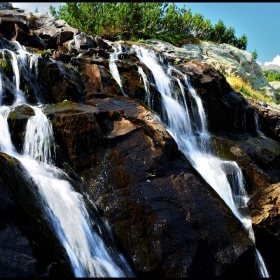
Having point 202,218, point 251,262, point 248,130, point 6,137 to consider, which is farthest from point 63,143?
point 248,130

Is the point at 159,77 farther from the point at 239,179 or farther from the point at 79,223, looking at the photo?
the point at 79,223

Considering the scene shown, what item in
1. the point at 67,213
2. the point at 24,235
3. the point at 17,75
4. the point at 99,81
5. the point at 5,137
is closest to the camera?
the point at 24,235

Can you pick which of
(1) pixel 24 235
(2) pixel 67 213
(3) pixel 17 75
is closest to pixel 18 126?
(2) pixel 67 213

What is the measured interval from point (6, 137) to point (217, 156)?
808 cm

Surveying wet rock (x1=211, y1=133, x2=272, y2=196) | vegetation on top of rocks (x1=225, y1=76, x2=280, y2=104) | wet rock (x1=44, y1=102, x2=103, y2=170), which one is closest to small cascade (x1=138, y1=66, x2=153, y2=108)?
wet rock (x1=211, y1=133, x2=272, y2=196)

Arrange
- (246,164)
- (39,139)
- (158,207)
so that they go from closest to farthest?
(158,207) → (39,139) → (246,164)

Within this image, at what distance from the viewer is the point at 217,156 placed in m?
13.5

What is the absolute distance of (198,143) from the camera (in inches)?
557

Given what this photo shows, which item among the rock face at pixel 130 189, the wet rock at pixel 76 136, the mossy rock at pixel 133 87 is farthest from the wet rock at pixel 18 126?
the mossy rock at pixel 133 87

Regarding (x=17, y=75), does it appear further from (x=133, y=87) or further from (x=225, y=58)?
(x=225, y=58)

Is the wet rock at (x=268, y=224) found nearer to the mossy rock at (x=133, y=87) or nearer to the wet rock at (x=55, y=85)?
the mossy rock at (x=133, y=87)

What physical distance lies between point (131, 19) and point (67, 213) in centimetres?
2953

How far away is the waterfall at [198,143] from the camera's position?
11.1 meters

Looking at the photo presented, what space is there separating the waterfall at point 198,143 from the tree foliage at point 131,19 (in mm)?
14972
